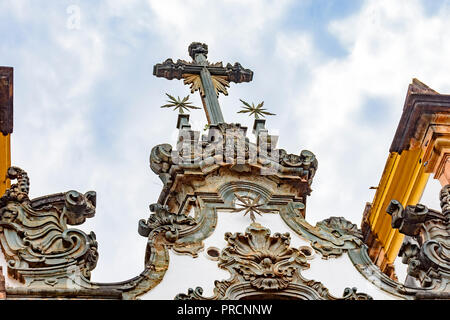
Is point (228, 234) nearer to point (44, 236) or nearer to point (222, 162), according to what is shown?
point (222, 162)

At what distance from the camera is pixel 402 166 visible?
1727 centimetres

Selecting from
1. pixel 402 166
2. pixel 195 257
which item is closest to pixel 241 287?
pixel 195 257

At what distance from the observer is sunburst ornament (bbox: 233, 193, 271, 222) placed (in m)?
14.5

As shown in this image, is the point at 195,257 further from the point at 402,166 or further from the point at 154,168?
the point at 402,166

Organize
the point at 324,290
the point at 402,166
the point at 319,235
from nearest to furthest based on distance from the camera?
the point at 324,290 < the point at 319,235 < the point at 402,166

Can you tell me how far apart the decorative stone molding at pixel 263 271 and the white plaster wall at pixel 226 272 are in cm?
15

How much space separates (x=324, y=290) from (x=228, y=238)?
56.3 inches

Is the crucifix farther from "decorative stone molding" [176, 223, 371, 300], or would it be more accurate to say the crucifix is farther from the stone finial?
"decorative stone molding" [176, 223, 371, 300]

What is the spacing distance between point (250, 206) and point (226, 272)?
1.38 meters

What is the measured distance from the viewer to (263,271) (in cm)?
1337

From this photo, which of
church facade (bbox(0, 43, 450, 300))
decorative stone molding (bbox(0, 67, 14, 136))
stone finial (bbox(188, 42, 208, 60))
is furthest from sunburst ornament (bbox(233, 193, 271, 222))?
stone finial (bbox(188, 42, 208, 60))

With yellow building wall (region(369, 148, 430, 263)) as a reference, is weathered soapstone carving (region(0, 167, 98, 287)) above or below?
below

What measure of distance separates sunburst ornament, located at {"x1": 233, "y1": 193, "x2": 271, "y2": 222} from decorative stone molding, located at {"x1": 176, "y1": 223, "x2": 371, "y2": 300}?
0.44 m
